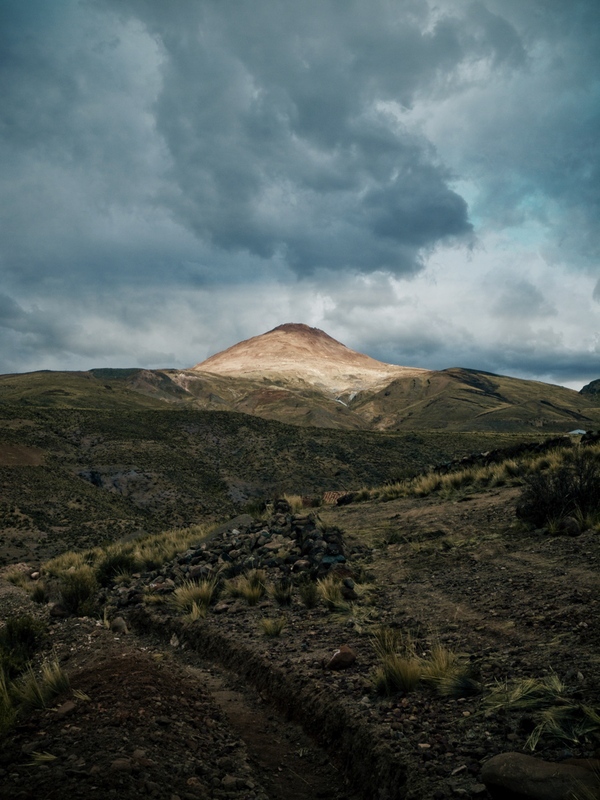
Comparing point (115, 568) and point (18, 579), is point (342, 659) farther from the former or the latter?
point (18, 579)

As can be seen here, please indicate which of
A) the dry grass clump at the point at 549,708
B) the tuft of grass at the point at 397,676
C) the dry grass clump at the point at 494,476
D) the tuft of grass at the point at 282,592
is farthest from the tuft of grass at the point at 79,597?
the dry grass clump at the point at 494,476

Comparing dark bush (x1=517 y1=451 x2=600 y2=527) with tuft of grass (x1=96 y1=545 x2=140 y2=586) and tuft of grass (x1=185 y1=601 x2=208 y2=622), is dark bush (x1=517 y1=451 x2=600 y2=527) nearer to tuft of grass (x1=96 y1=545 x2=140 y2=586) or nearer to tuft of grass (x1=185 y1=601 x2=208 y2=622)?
tuft of grass (x1=185 y1=601 x2=208 y2=622)

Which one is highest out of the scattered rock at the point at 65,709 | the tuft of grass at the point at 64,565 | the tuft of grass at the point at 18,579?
the scattered rock at the point at 65,709

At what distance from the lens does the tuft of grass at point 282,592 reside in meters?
11.2

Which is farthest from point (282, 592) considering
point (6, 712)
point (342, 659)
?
point (6, 712)

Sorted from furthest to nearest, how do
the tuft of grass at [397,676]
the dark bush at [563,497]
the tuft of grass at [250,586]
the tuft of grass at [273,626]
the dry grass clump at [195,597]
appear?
the dark bush at [563,497] < the dry grass clump at [195,597] < the tuft of grass at [250,586] < the tuft of grass at [273,626] < the tuft of grass at [397,676]

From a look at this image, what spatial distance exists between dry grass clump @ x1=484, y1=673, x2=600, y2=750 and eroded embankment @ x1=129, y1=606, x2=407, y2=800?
124 cm

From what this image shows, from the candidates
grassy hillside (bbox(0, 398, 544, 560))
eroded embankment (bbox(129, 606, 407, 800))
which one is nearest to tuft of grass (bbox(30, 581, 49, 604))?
eroded embankment (bbox(129, 606, 407, 800))

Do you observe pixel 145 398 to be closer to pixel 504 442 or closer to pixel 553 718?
pixel 504 442

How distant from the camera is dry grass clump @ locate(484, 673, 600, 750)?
172 inches

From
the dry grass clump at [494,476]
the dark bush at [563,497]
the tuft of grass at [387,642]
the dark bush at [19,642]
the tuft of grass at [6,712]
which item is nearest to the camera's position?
the tuft of grass at [6,712]

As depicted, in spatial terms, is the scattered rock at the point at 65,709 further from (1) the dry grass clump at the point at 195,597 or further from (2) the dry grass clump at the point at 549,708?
(1) the dry grass clump at the point at 195,597

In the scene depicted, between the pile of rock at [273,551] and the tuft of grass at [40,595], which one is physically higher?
the pile of rock at [273,551]

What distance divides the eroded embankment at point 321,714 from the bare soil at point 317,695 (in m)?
0.02
